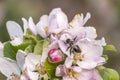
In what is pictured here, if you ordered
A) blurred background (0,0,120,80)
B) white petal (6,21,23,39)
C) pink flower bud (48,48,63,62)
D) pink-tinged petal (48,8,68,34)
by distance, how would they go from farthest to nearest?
1. blurred background (0,0,120,80)
2. white petal (6,21,23,39)
3. pink-tinged petal (48,8,68,34)
4. pink flower bud (48,48,63,62)

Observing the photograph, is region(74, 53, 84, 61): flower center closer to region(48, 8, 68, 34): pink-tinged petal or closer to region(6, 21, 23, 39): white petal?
region(48, 8, 68, 34): pink-tinged petal

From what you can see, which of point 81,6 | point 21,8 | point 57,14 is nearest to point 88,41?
point 57,14

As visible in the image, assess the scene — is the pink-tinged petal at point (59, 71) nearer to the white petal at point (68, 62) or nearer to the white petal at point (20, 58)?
the white petal at point (68, 62)

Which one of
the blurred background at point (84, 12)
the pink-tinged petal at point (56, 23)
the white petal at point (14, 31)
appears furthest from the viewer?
the blurred background at point (84, 12)

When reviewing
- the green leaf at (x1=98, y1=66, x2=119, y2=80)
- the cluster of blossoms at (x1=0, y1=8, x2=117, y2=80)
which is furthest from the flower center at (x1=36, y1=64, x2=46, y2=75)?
the green leaf at (x1=98, y1=66, x2=119, y2=80)

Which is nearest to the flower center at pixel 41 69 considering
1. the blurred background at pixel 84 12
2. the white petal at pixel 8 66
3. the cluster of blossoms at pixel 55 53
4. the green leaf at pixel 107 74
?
the cluster of blossoms at pixel 55 53

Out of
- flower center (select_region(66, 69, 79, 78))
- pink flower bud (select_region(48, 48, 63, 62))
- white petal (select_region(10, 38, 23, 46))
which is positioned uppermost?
white petal (select_region(10, 38, 23, 46))

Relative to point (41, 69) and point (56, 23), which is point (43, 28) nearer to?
point (56, 23)
